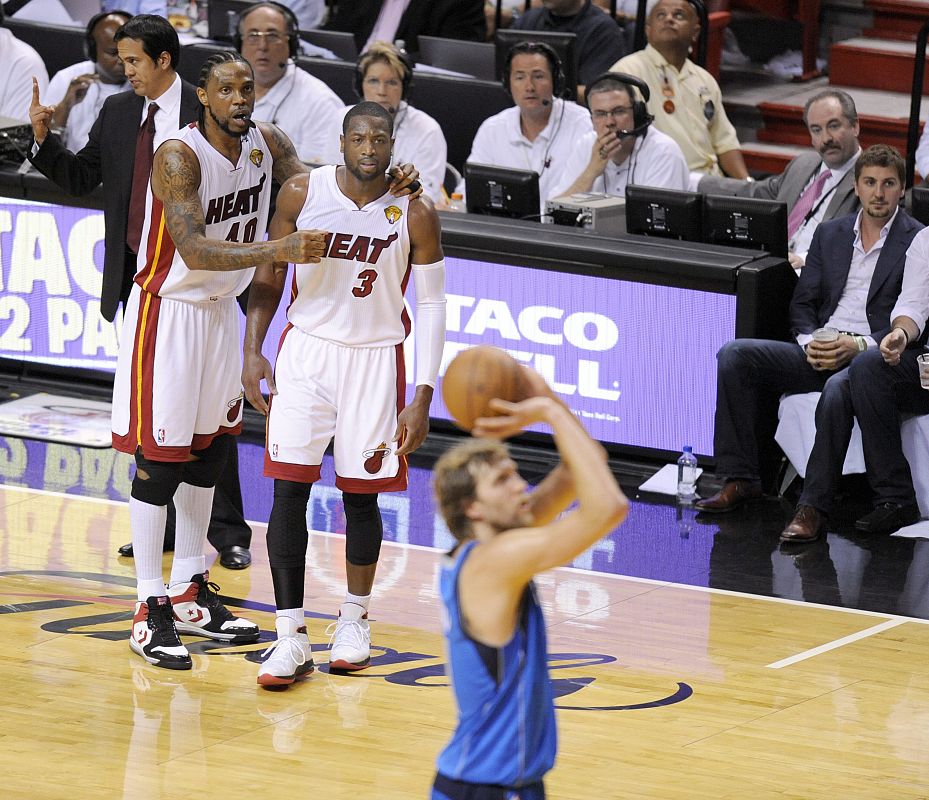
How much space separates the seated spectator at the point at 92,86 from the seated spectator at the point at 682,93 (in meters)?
2.67

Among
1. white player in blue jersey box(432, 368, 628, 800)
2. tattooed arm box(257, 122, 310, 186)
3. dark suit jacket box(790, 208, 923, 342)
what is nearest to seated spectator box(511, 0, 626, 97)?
dark suit jacket box(790, 208, 923, 342)

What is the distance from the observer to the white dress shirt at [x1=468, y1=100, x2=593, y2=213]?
29.3 feet

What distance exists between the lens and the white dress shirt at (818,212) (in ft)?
26.9

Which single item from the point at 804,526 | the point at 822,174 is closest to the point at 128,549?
the point at 804,526

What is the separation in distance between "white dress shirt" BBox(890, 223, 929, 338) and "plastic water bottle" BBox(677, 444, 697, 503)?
1.06m

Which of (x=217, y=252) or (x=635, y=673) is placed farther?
(x=635, y=673)

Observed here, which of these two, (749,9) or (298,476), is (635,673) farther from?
(749,9)

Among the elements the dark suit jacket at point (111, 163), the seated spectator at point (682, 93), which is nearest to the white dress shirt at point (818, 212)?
the seated spectator at point (682, 93)

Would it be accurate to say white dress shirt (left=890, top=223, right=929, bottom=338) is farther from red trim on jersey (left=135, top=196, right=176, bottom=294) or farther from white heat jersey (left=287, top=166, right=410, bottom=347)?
red trim on jersey (left=135, top=196, right=176, bottom=294)

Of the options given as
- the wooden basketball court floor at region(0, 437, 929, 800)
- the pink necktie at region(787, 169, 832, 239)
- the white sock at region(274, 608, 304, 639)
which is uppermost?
the pink necktie at region(787, 169, 832, 239)

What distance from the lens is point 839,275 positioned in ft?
24.6

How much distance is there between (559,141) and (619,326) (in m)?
1.59

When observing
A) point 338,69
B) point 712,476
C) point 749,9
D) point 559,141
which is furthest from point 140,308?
point 749,9

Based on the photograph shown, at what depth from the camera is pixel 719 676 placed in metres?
5.63
